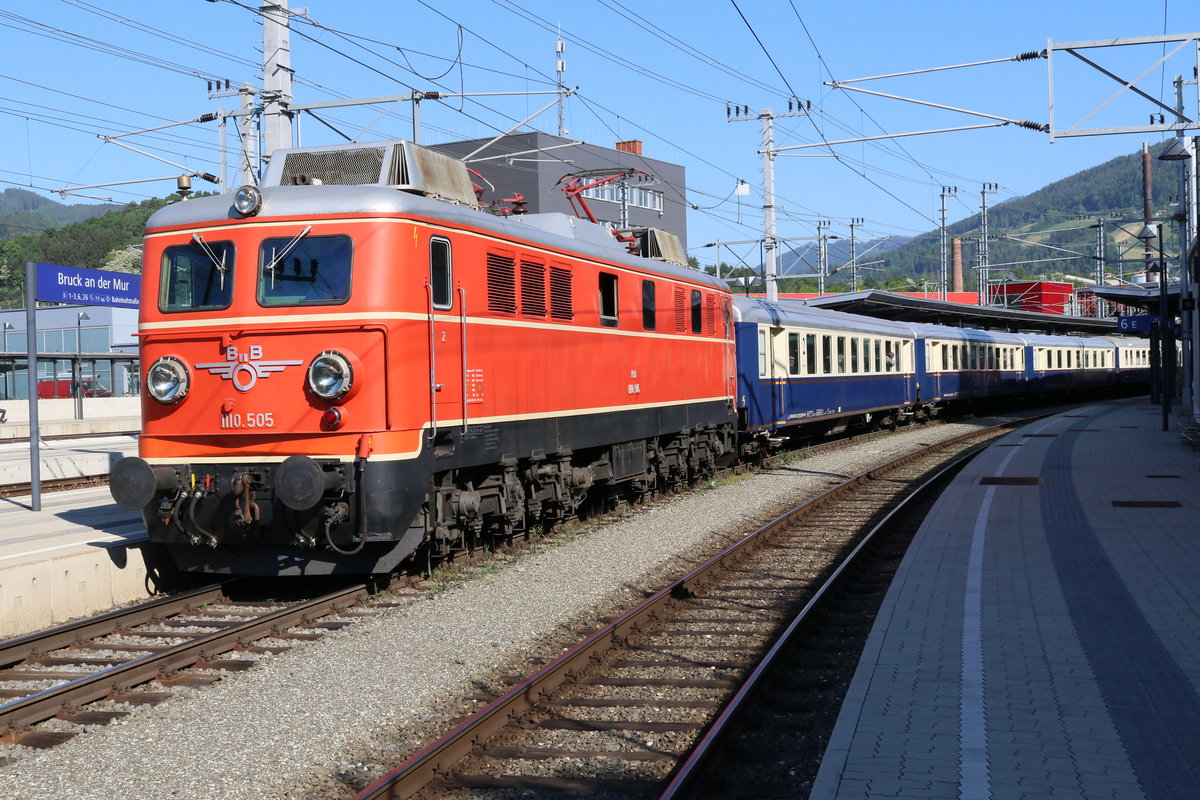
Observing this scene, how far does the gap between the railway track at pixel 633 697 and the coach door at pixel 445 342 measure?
2.51 metres


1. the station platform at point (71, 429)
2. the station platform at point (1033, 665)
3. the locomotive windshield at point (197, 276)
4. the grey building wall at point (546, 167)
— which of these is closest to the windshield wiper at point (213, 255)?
the locomotive windshield at point (197, 276)

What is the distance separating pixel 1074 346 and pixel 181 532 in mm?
49508

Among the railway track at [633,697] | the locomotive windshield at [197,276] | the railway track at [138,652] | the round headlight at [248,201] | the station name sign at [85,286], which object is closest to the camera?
the railway track at [633,697]

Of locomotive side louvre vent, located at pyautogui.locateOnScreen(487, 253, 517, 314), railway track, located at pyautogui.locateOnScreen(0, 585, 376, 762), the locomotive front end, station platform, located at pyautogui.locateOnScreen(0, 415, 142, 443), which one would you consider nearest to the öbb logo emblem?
the locomotive front end

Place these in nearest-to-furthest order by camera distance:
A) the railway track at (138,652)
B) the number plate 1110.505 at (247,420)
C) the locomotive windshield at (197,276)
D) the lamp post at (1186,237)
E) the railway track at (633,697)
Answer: the railway track at (633,697) → the railway track at (138,652) → the number plate 1110.505 at (247,420) → the locomotive windshield at (197,276) → the lamp post at (1186,237)

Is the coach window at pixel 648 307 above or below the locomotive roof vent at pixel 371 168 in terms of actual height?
below

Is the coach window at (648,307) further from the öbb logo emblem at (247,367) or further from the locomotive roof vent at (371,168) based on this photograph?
the öbb logo emblem at (247,367)

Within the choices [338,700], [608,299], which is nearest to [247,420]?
[338,700]

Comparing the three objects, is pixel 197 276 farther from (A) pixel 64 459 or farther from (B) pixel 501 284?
Result: (A) pixel 64 459

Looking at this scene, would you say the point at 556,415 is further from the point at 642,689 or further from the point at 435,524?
the point at 642,689

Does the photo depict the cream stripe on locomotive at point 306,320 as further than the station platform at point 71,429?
No

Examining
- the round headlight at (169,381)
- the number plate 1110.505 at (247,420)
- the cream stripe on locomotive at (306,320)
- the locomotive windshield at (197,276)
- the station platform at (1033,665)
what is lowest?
the station platform at (1033,665)

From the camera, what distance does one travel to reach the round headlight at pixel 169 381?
995 cm

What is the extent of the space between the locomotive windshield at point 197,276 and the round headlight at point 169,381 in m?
0.52
